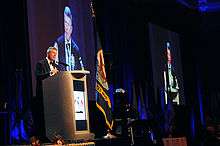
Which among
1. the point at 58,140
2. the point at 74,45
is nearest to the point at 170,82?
the point at 74,45

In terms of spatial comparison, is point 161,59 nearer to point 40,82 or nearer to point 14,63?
point 14,63

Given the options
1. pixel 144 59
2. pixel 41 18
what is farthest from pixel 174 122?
pixel 41 18

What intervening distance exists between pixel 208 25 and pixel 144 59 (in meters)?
6.27

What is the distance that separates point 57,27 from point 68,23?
42 centimetres

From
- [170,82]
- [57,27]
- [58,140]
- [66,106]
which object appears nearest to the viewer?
[58,140]

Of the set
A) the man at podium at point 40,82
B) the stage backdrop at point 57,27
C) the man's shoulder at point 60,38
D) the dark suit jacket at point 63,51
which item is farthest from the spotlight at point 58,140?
the man's shoulder at point 60,38

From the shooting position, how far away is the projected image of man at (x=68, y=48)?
7.92 m

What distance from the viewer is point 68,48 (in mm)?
8125

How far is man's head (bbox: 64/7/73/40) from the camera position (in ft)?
27.0

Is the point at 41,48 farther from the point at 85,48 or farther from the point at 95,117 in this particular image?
the point at 95,117

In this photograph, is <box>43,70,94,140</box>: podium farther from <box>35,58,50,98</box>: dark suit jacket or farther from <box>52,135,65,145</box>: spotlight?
<box>35,58,50,98</box>: dark suit jacket

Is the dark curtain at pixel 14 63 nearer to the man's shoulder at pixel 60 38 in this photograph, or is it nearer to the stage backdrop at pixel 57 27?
the stage backdrop at pixel 57 27

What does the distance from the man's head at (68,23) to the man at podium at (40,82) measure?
4.38ft

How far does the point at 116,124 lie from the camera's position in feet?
31.4
